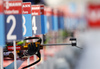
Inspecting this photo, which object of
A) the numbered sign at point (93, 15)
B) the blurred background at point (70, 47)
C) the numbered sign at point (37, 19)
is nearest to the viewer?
the numbered sign at point (37, 19)

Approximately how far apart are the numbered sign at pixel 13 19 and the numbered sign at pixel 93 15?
21.9m

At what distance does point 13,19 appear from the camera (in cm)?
240

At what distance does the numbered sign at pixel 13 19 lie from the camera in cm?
238

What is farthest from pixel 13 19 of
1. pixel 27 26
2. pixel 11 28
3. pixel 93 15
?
pixel 93 15

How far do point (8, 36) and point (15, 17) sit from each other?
0.57 ft

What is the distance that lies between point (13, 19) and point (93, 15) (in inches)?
889

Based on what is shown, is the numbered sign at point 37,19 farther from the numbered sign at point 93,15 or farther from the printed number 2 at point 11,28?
the numbered sign at point 93,15

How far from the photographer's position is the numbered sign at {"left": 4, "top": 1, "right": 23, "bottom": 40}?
2.38 m

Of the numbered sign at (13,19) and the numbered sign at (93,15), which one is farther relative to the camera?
the numbered sign at (93,15)

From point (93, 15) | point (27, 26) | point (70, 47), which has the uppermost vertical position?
point (27, 26)

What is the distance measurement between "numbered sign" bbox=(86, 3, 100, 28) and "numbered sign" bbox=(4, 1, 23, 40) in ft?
71.8

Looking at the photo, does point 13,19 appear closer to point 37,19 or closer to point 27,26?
point 27,26

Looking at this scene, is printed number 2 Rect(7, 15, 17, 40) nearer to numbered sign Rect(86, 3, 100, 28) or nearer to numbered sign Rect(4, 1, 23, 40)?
numbered sign Rect(4, 1, 23, 40)

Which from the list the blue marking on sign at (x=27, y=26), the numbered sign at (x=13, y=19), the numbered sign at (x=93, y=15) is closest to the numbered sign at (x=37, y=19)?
the blue marking on sign at (x=27, y=26)
